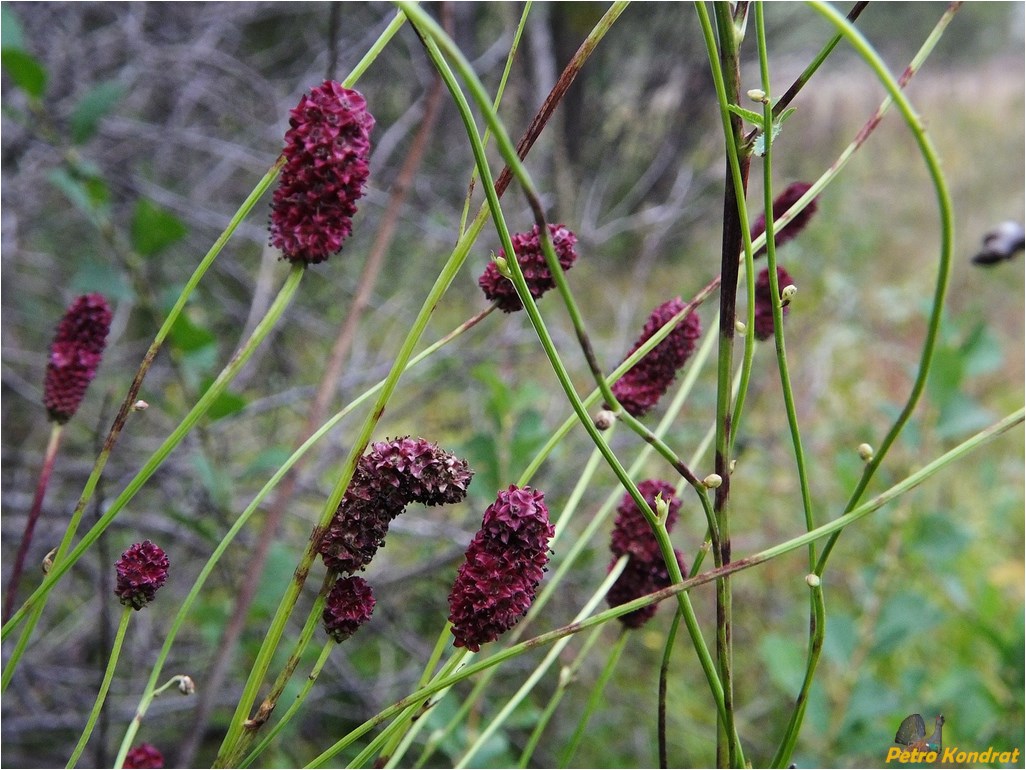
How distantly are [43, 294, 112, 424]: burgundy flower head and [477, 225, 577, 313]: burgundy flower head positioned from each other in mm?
228

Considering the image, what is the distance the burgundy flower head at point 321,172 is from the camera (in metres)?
0.33

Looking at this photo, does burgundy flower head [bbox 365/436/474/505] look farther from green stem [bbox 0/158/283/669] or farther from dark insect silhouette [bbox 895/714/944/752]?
dark insect silhouette [bbox 895/714/944/752]

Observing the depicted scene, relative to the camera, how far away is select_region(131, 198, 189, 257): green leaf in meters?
Result: 0.75

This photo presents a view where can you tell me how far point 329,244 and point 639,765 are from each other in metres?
1.10

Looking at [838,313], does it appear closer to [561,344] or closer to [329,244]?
[561,344]

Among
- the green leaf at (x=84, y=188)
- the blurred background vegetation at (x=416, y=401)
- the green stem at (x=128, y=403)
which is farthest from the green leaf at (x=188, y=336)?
the green stem at (x=128, y=403)

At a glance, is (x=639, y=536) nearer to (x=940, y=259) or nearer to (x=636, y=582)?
(x=636, y=582)

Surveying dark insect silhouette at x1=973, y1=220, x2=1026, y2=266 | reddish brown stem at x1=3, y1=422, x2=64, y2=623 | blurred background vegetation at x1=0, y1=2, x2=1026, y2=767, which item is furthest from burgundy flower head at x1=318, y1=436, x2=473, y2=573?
dark insect silhouette at x1=973, y1=220, x2=1026, y2=266

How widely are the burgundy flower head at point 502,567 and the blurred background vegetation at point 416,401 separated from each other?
1.17ft

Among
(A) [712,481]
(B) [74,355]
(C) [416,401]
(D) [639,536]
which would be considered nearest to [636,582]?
(D) [639,536]

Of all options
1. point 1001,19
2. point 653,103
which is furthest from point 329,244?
point 1001,19

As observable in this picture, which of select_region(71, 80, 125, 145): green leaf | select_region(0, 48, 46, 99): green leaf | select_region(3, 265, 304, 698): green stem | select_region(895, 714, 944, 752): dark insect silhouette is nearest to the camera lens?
select_region(3, 265, 304, 698): green stem

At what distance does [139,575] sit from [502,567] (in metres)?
0.16

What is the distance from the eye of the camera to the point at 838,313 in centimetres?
225
